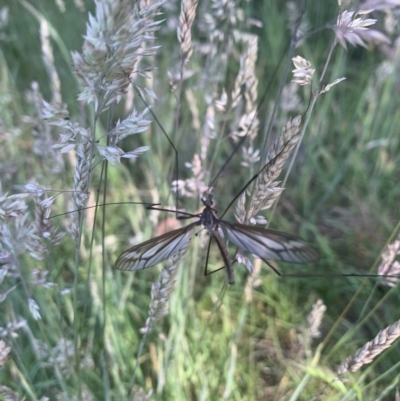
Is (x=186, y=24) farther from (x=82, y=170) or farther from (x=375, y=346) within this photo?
(x=375, y=346)

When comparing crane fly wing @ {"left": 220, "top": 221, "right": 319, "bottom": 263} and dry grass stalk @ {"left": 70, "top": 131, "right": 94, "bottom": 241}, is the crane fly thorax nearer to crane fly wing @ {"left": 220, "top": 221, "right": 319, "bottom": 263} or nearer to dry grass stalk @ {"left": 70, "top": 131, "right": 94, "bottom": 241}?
crane fly wing @ {"left": 220, "top": 221, "right": 319, "bottom": 263}

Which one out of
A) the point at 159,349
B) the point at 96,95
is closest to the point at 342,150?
the point at 159,349

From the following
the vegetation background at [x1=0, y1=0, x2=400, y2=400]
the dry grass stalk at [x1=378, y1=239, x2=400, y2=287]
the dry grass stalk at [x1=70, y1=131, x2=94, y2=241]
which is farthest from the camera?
the vegetation background at [x1=0, y1=0, x2=400, y2=400]

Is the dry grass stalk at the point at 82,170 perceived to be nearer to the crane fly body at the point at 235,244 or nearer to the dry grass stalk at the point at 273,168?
the crane fly body at the point at 235,244

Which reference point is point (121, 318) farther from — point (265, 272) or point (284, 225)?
point (284, 225)

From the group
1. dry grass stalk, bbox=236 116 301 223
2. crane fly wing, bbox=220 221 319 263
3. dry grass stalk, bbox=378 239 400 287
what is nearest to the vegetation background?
dry grass stalk, bbox=378 239 400 287

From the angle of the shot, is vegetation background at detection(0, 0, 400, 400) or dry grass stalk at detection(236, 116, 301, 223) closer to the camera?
dry grass stalk at detection(236, 116, 301, 223)
